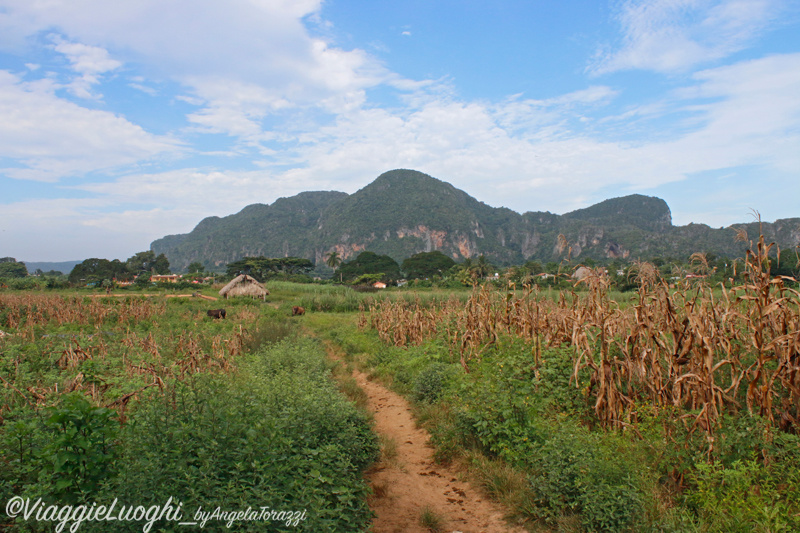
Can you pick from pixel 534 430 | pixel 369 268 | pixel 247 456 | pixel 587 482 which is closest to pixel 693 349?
pixel 534 430

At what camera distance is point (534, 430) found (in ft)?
16.2

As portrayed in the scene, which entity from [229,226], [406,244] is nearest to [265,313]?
[406,244]

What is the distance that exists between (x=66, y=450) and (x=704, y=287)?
6.61 m

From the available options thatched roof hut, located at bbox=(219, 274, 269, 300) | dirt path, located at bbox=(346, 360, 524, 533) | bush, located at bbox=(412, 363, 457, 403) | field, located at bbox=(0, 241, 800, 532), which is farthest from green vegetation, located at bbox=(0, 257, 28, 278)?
dirt path, located at bbox=(346, 360, 524, 533)

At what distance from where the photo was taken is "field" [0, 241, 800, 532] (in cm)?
302

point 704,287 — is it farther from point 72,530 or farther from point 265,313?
point 265,313

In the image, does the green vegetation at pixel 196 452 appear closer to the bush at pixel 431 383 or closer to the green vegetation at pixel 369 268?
the bush at pixel 431 383

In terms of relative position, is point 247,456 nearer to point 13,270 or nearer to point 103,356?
point 103,356

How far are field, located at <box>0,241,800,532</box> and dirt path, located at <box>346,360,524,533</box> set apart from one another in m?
0.22

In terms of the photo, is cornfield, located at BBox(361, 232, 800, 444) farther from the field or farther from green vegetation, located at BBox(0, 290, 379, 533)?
green vegetation, located at BBox(0, 290, 379, 533)

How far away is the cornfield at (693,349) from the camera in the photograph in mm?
3941

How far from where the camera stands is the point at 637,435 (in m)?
4.53

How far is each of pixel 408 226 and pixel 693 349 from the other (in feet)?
379

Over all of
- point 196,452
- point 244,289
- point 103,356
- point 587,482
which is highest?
point 196,452
